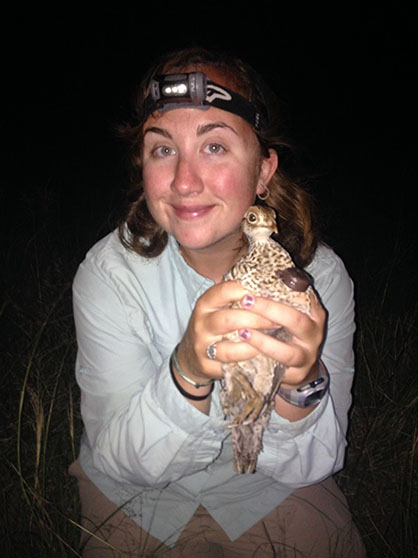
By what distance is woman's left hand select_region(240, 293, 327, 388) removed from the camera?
4.24ft

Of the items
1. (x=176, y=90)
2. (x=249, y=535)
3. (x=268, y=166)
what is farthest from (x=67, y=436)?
(x=176, y=90)

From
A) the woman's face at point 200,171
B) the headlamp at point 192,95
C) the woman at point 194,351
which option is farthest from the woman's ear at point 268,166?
the headlamp at point 192,95

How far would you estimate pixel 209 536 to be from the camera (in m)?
2.30

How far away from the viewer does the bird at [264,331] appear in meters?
1.34

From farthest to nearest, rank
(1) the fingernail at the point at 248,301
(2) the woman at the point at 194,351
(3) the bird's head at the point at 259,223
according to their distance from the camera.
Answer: (2) the woman at the point at 194,351, (3) the bird's head at the point at 259,223, (1) the fingernail at the point at 248,301

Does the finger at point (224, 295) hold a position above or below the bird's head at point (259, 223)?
below

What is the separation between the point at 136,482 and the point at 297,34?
16976mm

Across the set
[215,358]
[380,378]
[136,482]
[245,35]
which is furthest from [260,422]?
[245,35]

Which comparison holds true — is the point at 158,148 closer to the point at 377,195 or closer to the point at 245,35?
the point at 377,195

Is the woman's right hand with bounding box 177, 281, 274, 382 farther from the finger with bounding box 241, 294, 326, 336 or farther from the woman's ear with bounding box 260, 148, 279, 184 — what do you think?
the woman's ear with bounding box 260, 148, 279, 184

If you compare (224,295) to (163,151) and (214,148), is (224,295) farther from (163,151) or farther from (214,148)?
(163,151)

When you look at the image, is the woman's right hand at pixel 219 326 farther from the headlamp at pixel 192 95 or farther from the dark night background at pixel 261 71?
the dark night background at pixel 261 71

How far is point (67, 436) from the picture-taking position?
10.5 feet

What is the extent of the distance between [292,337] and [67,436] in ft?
8.15
